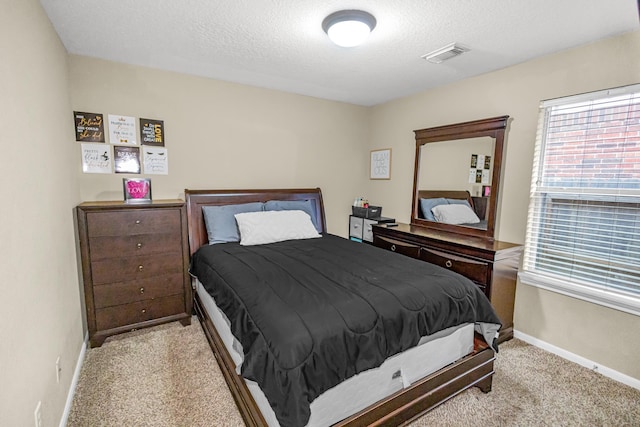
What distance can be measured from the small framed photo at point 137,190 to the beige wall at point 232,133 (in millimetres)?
133

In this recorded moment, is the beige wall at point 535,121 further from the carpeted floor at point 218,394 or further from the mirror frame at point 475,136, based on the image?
the carpeted floor at point 218,394

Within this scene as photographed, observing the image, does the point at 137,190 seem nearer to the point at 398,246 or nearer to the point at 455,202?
the point at 398,246

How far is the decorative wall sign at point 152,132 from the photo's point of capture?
9.37ft

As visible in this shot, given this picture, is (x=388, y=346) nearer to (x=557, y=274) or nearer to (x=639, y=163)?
(x=557, y=274)

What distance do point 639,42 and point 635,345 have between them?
2.09 meters

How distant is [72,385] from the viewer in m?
1.90

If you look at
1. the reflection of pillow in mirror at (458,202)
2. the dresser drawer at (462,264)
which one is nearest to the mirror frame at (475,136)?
the reflection of pillow in mirror at (458,202)

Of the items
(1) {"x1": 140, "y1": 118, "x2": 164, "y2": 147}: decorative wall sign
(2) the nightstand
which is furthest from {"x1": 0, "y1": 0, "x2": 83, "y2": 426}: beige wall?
(2) the nightstand

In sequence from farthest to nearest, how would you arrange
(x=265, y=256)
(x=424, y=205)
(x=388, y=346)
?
(x=424, y=205)
(x=265, y=256)
(x=388, y=346)

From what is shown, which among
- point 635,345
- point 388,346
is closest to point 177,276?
point 388,346

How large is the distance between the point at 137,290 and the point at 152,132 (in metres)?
1.50

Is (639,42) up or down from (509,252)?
up

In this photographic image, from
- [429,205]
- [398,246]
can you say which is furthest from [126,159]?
[429,205]

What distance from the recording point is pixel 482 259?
8.16 feet
